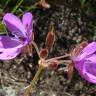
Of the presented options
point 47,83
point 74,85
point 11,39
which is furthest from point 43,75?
point 11,39

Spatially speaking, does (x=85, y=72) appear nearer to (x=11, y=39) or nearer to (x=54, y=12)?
(x=11, y=39)

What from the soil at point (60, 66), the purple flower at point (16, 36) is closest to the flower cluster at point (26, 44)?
the purple flower at point (16, 36)

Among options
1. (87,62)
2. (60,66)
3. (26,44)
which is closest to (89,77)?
(87,62)

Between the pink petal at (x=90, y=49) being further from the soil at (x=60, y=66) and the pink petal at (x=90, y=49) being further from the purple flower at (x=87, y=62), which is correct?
the soil at (x=60, y=66)

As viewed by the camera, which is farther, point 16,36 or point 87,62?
point 16,36

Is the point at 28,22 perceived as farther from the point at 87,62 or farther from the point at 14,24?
the point at 87,62

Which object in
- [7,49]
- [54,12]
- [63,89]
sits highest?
[7,49]

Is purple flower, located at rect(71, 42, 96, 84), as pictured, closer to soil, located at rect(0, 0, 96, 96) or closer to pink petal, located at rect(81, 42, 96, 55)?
pink petal, located at rect(81, 42, 96, 55)
